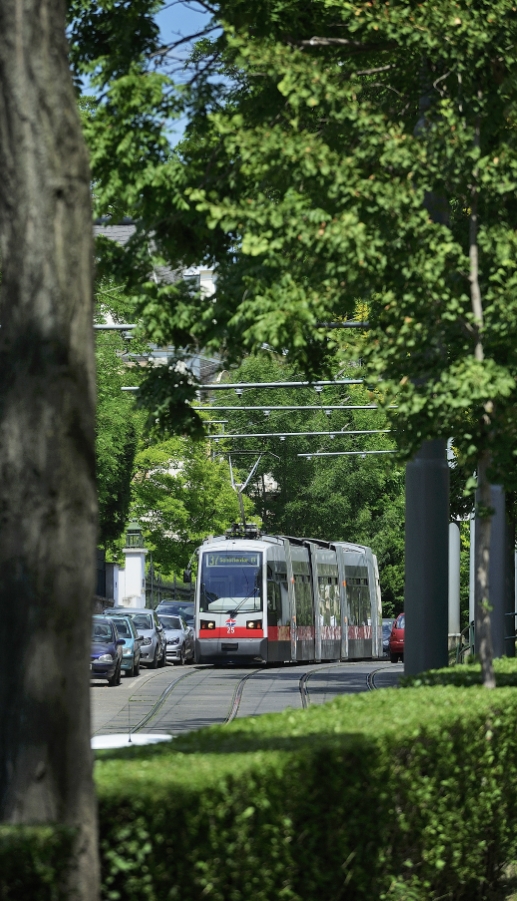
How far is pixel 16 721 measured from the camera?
535cm

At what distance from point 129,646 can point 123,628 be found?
5.19 feet

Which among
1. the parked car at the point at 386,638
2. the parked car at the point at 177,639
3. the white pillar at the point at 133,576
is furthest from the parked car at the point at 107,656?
the white pillar at the point at 133,576

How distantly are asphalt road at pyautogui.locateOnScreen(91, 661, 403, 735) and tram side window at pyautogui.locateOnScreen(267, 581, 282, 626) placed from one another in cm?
131

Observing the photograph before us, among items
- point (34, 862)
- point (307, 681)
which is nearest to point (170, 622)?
point (307, 681)

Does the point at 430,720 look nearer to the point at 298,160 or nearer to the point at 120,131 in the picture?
the point at 298,160

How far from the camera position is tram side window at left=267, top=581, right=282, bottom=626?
41.4 meters

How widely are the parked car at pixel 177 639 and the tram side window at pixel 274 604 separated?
872 cm

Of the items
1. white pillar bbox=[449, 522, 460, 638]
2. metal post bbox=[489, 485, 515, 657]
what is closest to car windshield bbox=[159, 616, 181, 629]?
white pillar bbox=[449, 522, 460, 638]

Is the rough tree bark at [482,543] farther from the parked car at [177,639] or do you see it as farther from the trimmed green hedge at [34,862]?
the parked car at [177,639]

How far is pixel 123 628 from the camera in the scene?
40.5 meters

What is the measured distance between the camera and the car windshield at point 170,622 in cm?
5200

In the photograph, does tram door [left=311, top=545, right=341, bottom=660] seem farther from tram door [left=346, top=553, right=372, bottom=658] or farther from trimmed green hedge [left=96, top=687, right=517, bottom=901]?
trimmed green hedge [left=96, top=687, right=517, bottom=901]

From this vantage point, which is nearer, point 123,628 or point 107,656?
point 107,656

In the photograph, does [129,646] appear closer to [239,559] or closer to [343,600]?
[239,559]
